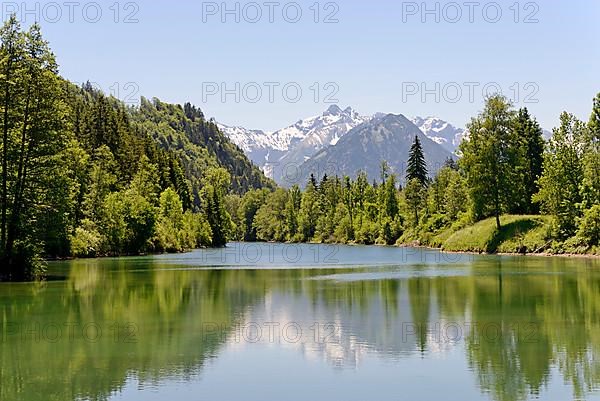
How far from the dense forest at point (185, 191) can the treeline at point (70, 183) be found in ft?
0.29

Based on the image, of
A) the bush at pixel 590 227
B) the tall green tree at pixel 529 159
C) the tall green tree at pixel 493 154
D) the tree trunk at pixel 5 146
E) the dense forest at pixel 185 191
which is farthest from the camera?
the tall green tree at pixel 529 159

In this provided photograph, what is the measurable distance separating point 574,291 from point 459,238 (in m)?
48.6

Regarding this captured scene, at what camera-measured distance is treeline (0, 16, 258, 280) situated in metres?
42.8

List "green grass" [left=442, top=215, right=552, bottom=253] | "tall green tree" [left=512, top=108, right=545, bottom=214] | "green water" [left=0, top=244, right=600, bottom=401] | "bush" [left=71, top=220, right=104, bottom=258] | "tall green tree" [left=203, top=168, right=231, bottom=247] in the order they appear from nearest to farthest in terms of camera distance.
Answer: "green water" [left=0, top=244, right=600, bottom=401]
"green grass" [left=442, top=215, right=552, bottom=253]
"bush" [left=71, top=220, right=104, bottom=258]
"tall green tree" [left=512, top=108, right=545, bottom=214]
"tall green tree" [left=203, top=168, right=231, bottom=247]

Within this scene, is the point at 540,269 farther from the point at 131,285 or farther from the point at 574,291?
the point at 131,285

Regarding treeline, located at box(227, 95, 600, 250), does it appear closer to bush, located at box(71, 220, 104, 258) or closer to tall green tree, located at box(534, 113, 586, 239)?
tall green tree, located at box(534, 113, 586, 239)

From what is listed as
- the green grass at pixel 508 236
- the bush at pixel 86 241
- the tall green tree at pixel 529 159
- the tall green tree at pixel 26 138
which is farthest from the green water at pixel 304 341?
the tall green tree at pixel 529 159

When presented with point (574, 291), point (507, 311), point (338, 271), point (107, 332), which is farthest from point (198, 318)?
point (338, 271)

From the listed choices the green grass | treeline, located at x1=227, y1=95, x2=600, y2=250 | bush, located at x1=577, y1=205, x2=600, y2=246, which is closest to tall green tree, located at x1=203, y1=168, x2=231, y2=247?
treeline, located at x1=227, y1=95, x2=600, y2=250

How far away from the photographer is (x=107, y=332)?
918 inches

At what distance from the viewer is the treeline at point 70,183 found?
42.8 metres

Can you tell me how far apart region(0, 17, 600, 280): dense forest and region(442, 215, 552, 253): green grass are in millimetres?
194

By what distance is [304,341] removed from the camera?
21828mm

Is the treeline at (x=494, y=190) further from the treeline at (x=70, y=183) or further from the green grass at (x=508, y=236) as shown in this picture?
the treeline at (x=70, y=183)
